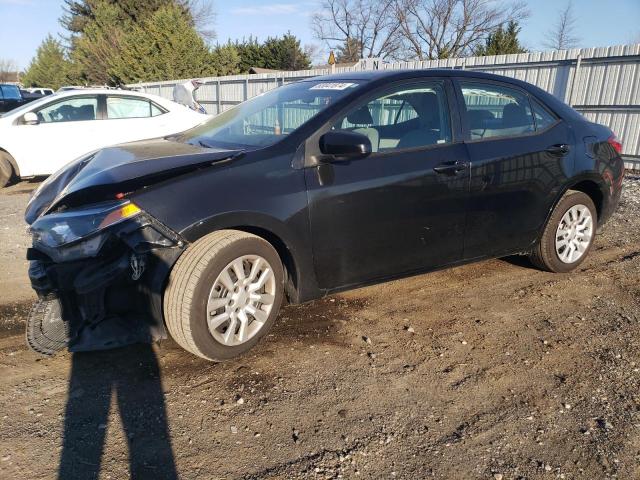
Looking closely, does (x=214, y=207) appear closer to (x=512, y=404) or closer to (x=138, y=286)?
(x=138, y=286)

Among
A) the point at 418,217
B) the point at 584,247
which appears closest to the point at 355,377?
the point at 418,217

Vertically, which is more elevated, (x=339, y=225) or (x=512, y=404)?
(x=339, y=225)

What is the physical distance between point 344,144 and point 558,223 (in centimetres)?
231

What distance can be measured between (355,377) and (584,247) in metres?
2.86

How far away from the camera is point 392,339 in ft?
10.9

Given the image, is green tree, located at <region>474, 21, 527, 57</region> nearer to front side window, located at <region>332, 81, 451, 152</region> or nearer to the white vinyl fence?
the white vinyl fence

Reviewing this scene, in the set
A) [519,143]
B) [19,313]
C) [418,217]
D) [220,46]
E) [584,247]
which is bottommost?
[19,313]

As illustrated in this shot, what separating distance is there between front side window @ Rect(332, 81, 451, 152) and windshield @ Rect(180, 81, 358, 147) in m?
0.22

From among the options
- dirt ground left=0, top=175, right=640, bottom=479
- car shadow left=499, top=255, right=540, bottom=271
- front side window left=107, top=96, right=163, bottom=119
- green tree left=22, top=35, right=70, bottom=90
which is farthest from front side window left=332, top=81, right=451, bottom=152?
green tree left=22, top=35, right=70, bottom=90

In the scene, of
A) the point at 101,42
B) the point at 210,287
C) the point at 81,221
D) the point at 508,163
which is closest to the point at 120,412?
the point at 210,287

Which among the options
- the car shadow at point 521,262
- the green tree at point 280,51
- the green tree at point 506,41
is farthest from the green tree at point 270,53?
the car shadow at point 521,262

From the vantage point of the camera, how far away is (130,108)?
8.91 metres

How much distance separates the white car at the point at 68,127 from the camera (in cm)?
823

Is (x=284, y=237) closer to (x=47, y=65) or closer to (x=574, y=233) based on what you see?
(x=574, y=233)
